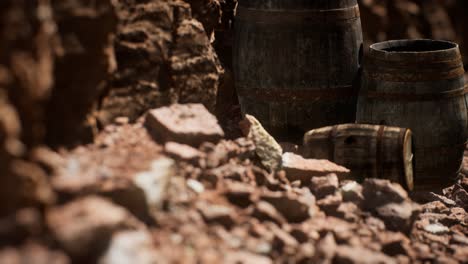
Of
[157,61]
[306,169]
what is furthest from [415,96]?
[157,61]

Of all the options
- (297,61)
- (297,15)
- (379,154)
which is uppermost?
(297,15)

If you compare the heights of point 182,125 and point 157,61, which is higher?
point 157,61

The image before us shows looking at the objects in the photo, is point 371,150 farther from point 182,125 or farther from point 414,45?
point 182,125

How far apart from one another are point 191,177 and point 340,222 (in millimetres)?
850

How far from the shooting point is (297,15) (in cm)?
498

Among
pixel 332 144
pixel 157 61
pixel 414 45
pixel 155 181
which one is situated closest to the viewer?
pixel 155 181

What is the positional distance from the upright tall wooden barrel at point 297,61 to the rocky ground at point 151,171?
53cm

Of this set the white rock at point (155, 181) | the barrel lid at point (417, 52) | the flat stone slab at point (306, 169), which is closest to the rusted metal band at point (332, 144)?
the flat stone slab at point (306, 169)

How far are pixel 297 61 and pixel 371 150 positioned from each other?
38.0 inches

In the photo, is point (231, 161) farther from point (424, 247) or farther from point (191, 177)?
point (424, 247)

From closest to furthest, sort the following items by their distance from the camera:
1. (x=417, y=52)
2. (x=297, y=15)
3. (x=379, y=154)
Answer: (x=379, y=154) < (x=417, y=52) < (x=297, y=15)

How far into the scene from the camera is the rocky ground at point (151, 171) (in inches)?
103

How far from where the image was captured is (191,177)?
349cm

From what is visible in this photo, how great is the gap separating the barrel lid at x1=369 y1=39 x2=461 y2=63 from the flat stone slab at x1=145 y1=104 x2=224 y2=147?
1546mm
